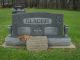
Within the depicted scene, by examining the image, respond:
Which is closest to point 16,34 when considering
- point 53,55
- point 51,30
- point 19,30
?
point 19,30

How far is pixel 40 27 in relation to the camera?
1173 centimetres

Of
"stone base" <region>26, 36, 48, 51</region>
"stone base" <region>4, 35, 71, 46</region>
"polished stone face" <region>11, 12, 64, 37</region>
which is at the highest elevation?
"polished stone face" <region>11, 12, 64, 37</region>

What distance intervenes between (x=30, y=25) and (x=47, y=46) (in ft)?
3.80

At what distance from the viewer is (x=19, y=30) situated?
1175 centimetres

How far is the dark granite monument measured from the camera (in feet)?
37.9

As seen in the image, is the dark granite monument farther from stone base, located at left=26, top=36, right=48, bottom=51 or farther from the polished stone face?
stone base, located at left=26, top=36, right=48, bottom=51

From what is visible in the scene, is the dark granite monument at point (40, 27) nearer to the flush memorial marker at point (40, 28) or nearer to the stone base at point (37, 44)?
the flush memorial marker at point (40, 28)

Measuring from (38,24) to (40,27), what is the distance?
148mm

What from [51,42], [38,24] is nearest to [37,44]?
[51,42]

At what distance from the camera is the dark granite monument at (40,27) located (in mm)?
11555

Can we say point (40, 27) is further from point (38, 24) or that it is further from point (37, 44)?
point (37, 44)

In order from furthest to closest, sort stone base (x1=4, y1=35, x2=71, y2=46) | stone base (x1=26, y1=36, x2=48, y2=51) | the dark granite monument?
the dark granite monument → stone base (x1=4, y1=35, x2=71, y2=46) → stone base (x1=26, y1=36, x2=48, y2=51)

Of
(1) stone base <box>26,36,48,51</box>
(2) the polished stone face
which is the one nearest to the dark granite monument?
(2) the polished stone face

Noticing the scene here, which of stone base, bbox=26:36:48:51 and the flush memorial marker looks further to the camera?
the flush memorial marker
